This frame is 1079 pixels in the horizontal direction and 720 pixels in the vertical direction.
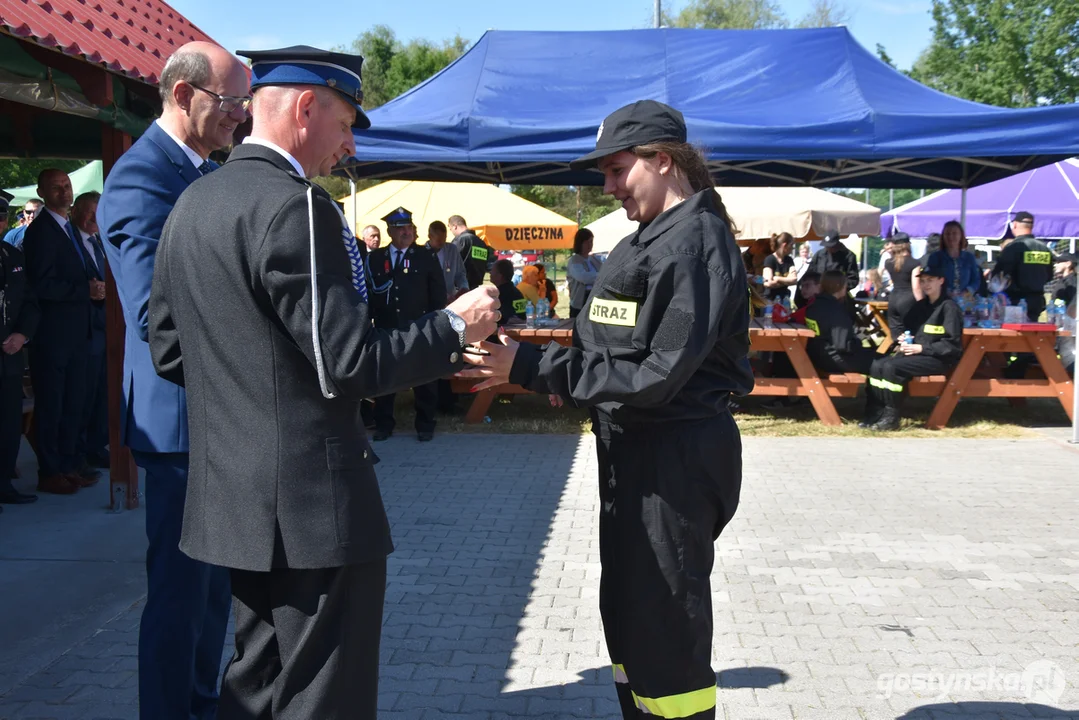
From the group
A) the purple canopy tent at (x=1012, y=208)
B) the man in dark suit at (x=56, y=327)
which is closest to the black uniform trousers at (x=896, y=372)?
the man in dark suit at (x=56, y=327)

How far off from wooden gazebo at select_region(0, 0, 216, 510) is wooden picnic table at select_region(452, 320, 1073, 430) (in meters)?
3.68

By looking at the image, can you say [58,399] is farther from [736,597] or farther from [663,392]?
[663,392]

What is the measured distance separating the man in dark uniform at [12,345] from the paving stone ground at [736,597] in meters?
0.37

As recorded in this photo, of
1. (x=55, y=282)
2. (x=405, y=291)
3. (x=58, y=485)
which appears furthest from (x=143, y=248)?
(x=405, y=291)

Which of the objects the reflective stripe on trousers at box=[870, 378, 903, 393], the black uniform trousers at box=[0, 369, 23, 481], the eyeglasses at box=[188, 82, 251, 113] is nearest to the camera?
the eyeglasses at box=[188, 82, 251, 113]

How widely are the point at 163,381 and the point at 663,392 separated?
5.06ft

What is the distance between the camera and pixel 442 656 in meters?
4.01

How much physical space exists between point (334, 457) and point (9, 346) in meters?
5.14

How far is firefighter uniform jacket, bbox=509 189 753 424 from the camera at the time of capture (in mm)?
2432

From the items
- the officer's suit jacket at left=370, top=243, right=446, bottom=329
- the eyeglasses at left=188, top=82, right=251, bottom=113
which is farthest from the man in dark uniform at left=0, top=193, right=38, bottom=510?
the eyeglasses at left=188, top=82, right=251, bottom=113

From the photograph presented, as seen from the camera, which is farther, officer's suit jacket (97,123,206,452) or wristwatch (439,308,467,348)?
officer's suit jacket (97,123,206,452)

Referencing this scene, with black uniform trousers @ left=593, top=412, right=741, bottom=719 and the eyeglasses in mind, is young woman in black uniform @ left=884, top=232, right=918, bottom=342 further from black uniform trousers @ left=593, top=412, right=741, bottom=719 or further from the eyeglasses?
the eyeglasses

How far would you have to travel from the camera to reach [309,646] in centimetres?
217

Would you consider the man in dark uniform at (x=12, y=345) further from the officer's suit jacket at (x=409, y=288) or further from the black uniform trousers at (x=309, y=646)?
the black uniform trousers at (x=309, y=646)
